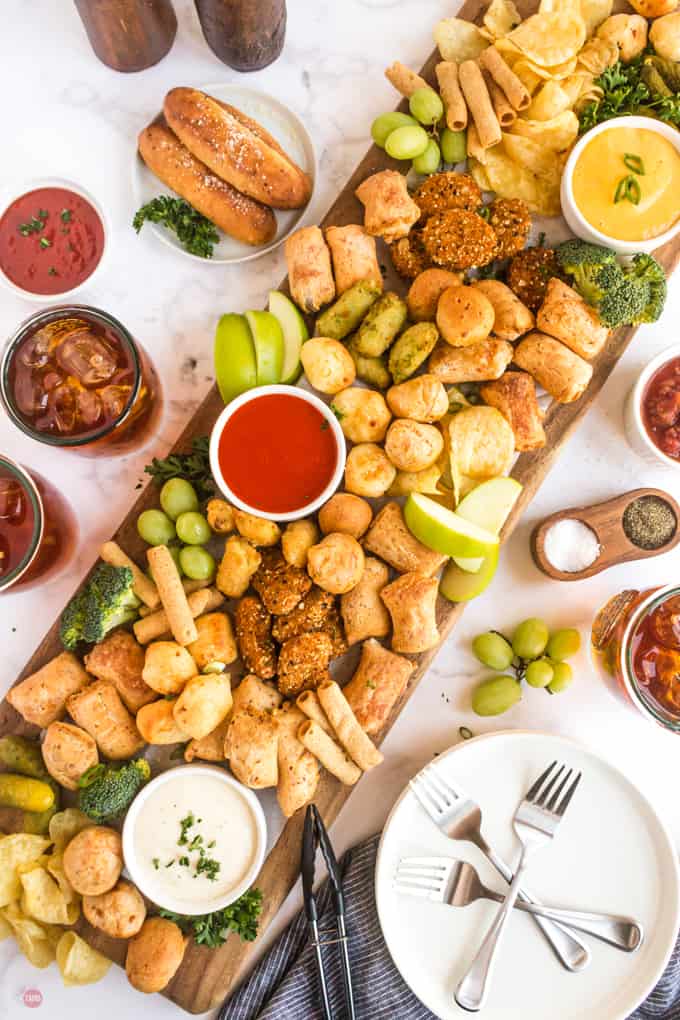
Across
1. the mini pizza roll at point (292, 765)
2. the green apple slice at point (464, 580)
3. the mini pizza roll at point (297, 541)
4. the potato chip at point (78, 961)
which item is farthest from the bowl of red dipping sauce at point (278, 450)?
the potato chip at point (78, 961)

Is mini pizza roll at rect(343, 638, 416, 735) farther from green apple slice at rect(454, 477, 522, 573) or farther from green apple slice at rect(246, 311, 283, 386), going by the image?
green apple slice at rect(246, 311, 283, 386)

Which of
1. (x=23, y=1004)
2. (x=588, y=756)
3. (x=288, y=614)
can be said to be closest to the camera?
(x=288, y=614)

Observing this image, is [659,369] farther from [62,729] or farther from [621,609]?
[62,729]

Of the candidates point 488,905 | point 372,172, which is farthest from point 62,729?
point 372,172

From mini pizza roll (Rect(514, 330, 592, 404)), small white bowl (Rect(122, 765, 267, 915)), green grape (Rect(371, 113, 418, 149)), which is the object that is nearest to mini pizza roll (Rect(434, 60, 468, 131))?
green grape (Rect(371, 113, 418, 149))

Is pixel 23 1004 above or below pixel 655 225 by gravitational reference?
below

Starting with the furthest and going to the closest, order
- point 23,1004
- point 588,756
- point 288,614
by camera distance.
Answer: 1. point 23,1004
2. point 588,756
3. point 288,614

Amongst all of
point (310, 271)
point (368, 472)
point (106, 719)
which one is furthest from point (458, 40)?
point (106, 719)
